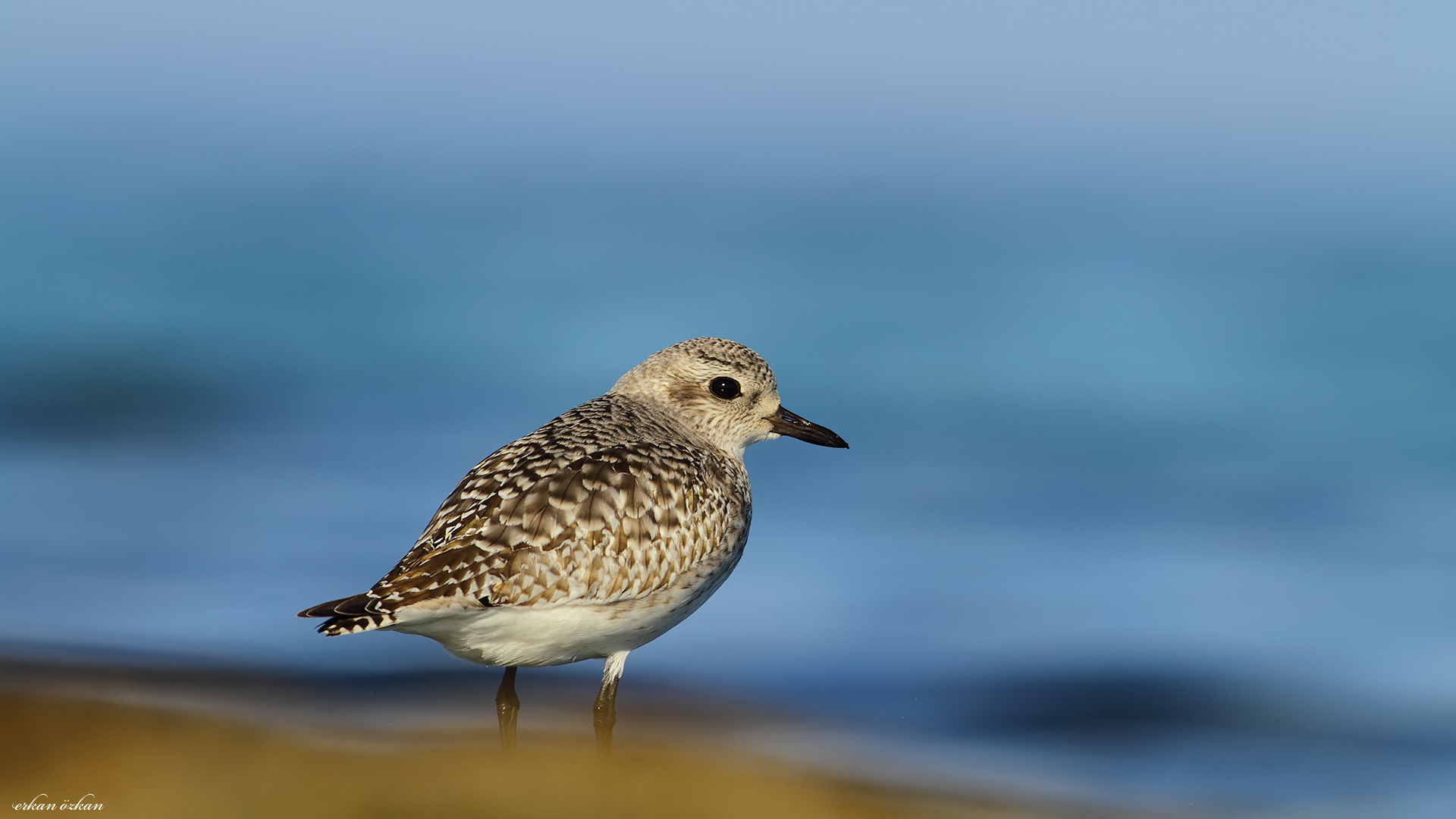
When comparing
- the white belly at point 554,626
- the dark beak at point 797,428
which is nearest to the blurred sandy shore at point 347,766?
the white belly at point 554,626

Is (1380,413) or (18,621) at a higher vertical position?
(1380,413)

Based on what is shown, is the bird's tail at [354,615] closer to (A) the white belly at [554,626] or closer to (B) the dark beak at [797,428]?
(A) the white belly at [554,626]

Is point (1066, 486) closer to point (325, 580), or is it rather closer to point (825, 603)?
point (825, 603)

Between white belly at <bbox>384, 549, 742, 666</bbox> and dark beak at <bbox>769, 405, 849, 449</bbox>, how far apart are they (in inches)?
51.1

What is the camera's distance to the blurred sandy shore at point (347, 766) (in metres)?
5.57

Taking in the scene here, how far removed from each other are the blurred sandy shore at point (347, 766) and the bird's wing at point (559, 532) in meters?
0.70

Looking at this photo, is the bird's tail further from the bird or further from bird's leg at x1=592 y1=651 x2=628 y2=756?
bird's leg at x1=592 y1=651 x2=628 y2=756

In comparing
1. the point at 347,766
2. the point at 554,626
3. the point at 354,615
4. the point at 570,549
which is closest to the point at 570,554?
the point at 570,549

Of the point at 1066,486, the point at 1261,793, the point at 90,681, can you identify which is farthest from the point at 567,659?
the point at 1066,486

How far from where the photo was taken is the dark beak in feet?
25.2

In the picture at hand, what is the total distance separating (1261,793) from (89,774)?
5.93 m

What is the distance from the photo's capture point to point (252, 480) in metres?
13.6

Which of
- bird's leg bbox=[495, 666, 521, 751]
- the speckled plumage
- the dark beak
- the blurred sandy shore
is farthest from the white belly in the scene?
the dark beak

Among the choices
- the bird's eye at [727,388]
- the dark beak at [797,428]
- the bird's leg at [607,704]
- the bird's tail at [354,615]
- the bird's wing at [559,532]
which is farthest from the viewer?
the dark beak at [797,428]
